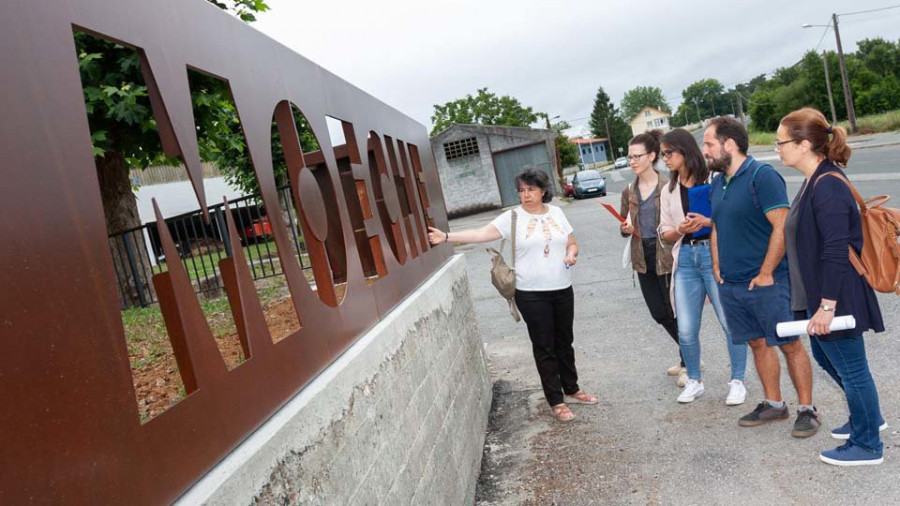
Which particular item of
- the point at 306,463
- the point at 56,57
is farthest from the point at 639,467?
the point at 56,57

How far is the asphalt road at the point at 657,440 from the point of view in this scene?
3602 mm

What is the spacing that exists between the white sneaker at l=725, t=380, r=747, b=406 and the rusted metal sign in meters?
3.11

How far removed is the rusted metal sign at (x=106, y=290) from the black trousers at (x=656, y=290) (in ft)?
10.1

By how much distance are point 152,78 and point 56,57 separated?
0.36 meters

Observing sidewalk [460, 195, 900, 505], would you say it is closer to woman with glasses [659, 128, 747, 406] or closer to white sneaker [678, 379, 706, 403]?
white sneaker [678, 379, 706, 403]

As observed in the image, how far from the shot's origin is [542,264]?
492cm

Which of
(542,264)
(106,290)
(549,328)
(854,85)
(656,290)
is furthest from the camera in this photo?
(854,85)

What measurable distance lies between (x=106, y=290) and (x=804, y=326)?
308 centimetres

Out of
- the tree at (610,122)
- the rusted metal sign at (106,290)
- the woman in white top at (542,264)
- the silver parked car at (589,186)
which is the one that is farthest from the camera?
the tree at (610,122)

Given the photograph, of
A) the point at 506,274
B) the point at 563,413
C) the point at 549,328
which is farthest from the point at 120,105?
the point at 563,413

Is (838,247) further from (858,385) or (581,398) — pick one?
(581,398)

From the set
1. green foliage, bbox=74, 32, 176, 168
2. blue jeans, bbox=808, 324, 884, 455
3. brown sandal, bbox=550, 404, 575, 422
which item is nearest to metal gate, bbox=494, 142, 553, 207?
green foliage, bbox=74, 32, 176, 168

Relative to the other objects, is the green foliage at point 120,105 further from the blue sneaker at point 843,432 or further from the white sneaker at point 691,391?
the blue sneaker at point 843,432

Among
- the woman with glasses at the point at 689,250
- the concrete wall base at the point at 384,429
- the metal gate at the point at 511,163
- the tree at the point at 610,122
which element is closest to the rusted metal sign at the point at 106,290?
the concrete wall base at the point at 384,429
